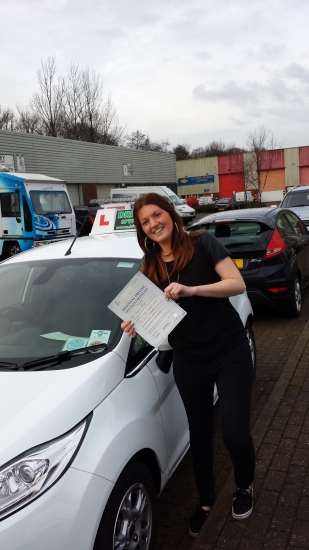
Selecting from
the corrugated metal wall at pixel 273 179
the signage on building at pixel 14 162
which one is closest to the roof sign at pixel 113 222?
the signage on building at pixel 14 162

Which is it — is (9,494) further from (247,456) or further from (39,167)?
(39,167)

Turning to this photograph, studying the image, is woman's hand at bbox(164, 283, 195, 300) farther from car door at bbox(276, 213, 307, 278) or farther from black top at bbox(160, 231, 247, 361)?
car door at bbox(276, 213, 307, 278)

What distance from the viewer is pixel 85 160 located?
32344mm

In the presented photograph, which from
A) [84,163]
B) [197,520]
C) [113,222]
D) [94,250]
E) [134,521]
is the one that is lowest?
[197,520]

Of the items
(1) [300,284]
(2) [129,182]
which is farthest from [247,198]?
(1) [300,284]

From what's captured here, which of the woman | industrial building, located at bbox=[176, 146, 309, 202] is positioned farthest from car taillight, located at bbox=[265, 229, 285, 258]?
industrial building, located at bbox=[176, 146, 309, 202]

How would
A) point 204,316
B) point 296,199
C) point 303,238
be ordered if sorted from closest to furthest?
point 204,316, point 303,238, point 296,199

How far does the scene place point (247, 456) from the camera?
259cm

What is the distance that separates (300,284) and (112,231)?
3.50 m

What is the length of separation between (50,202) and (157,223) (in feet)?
49.7

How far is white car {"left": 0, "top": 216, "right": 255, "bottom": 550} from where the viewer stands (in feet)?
6.09

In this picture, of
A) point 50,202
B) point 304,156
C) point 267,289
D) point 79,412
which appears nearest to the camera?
point 79,412

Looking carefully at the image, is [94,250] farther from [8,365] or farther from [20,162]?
[20,162]

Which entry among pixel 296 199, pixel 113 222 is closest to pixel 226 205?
pixel 296 199
